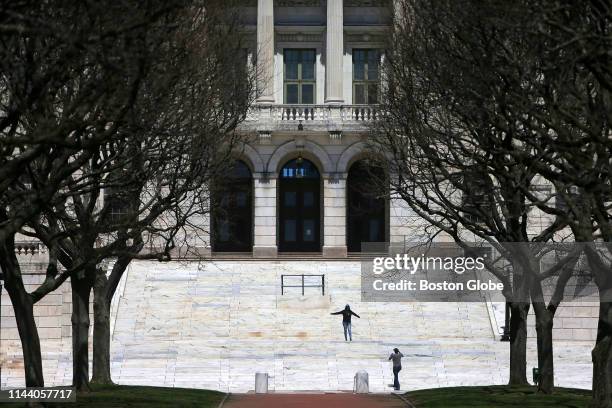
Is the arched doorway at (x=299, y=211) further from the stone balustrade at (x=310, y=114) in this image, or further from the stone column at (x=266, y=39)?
the stone column at (x=266, y=39)

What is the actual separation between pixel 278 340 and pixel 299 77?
28382mm

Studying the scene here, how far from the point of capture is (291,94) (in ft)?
287

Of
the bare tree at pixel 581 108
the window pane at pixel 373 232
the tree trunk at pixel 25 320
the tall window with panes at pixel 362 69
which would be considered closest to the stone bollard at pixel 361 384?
the bare tree at pixel 581 108

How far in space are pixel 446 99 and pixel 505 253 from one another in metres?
7.16

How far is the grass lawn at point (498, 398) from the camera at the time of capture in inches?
1543

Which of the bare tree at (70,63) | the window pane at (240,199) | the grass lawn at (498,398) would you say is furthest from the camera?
the window pane at (240,199)

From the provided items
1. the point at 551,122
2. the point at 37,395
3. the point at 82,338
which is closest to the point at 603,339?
the point at 551,122

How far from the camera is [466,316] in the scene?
6594 centimetres

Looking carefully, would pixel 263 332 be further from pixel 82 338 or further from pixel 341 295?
pixel 82 338

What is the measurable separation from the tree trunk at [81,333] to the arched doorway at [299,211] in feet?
139

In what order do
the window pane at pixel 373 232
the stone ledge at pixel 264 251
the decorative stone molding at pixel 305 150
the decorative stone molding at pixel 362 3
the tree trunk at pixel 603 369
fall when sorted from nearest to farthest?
1. the tree trunk at pixel 603 369
2. the stone ledge at pixel 264 251
3. the decorative stone molding at pixel 305 150
4. the decorative stone molding at pixel 362 3
5. the window pane at pixel 373 232

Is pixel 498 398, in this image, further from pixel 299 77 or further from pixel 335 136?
pixel 299 77

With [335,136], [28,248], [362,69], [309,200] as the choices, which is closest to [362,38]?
[362,69]

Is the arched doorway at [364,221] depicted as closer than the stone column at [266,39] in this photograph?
No
